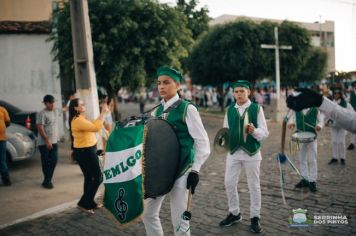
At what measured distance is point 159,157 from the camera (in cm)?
348

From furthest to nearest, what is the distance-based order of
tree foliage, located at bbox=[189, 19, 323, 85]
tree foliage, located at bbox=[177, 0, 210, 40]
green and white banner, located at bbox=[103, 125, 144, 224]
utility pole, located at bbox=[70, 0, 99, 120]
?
1. tree foliage, located at bbox=[177, 0, 210, 40]
2. tree foliage, located at bbox=[189, 19, 323, 85]
3. utility pole, located at bbox=[70, 0, 99, 120]
4. green and white banner, located at bbox=[103, 125, 144, 224]

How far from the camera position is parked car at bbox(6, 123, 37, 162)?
878cm

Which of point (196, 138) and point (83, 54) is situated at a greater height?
point (83, 54)

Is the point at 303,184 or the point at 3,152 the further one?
the point at 3,152

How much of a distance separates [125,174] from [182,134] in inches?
29.1

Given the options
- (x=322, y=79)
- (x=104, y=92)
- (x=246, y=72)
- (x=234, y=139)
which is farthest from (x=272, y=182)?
(x=322, y=79)

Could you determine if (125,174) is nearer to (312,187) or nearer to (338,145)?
(312,187)

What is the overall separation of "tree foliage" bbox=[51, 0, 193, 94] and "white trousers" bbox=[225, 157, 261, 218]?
7.10 meters

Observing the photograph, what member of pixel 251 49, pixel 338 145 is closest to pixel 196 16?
pixel 251 49

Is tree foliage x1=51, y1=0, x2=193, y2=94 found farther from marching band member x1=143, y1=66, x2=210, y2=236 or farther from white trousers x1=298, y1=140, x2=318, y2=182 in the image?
marching band member x1=143, y1=66, x2=210, y2=236

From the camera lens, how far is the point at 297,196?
246 inches

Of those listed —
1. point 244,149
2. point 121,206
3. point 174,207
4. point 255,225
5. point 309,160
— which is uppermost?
point 244,149

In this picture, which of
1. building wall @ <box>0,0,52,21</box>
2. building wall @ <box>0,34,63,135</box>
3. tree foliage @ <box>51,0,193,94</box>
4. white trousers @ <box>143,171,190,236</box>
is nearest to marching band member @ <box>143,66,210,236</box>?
white trousers @ <box>143,171,190,236</box>

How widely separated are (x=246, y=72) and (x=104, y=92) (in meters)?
11.1
